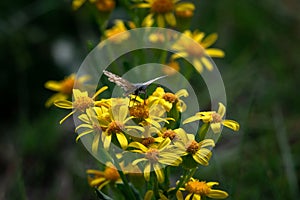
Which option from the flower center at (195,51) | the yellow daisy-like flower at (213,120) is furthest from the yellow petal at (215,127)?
the flower center at (195,51)

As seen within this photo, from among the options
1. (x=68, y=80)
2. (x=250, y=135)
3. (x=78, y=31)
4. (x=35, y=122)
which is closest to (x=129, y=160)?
(x=68, y=80)

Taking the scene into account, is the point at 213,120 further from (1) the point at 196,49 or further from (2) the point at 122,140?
(1) the point at 196,49

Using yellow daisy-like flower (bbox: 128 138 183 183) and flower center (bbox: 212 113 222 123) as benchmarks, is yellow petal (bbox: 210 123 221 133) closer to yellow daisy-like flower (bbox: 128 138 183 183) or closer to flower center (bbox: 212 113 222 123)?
flower center (bbox: 212 113 222 123)

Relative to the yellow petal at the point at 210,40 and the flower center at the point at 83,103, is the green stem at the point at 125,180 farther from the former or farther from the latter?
the yellow petal at the point at 210,40

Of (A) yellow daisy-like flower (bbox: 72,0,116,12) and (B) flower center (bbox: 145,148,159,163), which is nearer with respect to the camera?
(B) flower center (bbox: 145,148,159,163)

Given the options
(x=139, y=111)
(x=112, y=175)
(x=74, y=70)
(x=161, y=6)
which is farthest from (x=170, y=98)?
(x=74, y=70)

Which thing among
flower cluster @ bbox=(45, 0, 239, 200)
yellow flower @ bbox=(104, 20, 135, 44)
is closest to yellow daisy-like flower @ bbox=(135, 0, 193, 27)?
yellow flower @ bbox=(104, 20, 135, 44)
